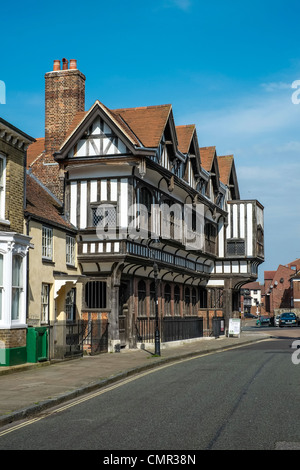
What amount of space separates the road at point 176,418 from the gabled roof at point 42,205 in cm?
788

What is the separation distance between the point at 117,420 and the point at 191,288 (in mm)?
26233

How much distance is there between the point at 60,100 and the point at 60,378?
608 inches

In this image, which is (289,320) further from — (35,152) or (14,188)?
(14,188)

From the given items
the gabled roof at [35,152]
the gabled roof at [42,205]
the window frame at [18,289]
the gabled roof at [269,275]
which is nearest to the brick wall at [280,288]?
the gabled roof at [269,275]

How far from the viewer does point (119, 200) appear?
24.2m

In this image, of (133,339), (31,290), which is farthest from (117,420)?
(133,339)

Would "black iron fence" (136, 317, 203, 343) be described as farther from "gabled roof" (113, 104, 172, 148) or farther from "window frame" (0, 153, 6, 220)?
"window frame" (0, 153, 6, 220)

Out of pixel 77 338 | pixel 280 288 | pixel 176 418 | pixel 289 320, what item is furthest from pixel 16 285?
pixel 280 288

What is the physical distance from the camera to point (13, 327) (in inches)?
685

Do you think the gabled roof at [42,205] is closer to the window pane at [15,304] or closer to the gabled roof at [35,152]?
the gabled roof at [35,152]

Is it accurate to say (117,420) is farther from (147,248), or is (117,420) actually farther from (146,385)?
(147,248)

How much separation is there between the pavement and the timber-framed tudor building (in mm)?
2432

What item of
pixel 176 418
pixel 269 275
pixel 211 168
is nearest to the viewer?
pixel 176 418

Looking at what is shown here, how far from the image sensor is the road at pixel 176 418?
8.03 m
